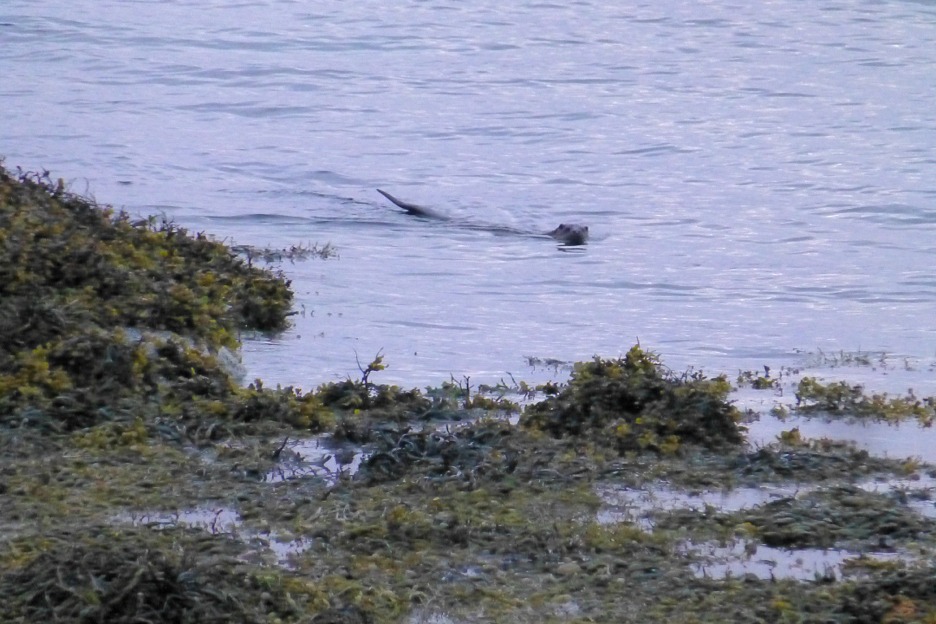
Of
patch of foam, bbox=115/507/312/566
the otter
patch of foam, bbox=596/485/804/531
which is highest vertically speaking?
patch of foam, bbox=596/485/804/531

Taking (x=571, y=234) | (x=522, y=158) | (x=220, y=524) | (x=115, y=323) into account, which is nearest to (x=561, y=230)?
(x=571, y=234)

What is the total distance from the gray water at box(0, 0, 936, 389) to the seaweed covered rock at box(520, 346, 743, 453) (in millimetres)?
1396

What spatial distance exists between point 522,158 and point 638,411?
12952 millimetres

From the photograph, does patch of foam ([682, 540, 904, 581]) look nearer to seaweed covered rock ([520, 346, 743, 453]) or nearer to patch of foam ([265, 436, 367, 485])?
seaweed covered rock ([520, 346, 743, 453])

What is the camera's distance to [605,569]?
14.5ft

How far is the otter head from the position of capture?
13.5 m

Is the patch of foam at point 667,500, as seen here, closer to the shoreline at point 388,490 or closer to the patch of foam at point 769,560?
the shoreline at point 388,490

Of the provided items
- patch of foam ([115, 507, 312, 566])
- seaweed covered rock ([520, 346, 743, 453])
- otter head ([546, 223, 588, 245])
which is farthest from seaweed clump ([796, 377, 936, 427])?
otter head ([546, 223, 588, 245])

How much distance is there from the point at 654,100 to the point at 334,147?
6165mm

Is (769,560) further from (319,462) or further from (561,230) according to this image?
(561,230)

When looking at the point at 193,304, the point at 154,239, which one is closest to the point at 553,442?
the point at 193,304

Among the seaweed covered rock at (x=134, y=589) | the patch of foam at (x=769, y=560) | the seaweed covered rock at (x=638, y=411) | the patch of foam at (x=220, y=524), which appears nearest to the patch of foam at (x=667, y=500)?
the patch of foam at (x=769, y=560)

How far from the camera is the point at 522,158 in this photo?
62.1 feet

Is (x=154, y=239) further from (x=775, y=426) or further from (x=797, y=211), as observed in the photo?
(x=797, y=211)
